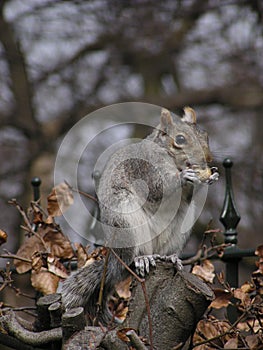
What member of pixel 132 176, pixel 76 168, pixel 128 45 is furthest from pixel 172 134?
pixel 128 45

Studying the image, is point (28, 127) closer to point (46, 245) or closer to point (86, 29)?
point (86, 29)

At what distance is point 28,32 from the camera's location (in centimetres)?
383

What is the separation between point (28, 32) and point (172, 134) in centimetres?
245

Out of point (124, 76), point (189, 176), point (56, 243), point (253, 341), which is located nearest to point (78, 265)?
point (56, 243)

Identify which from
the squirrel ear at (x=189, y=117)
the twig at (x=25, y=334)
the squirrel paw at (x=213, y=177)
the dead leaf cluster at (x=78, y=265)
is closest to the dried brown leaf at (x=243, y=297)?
the dead leaf cluster at (x=78, y=265)

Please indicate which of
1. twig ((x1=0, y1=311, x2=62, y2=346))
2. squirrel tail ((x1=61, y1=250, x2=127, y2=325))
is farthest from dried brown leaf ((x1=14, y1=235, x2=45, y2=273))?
twig ((x1=0, y1=311, x2=62, y2=346))

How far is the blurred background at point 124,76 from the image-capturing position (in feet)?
12.4

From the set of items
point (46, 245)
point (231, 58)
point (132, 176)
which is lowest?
point (46, 245)

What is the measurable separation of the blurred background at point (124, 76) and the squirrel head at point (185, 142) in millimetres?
1900

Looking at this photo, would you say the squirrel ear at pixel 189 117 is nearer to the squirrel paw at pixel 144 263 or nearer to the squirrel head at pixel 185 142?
the squirrel head at pixel 185 142

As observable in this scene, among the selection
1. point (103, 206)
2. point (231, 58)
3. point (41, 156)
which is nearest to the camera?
point (103, 206)

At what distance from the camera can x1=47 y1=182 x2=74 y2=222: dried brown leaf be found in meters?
1.60

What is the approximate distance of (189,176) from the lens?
4.88ft

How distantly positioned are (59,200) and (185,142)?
0.34m
